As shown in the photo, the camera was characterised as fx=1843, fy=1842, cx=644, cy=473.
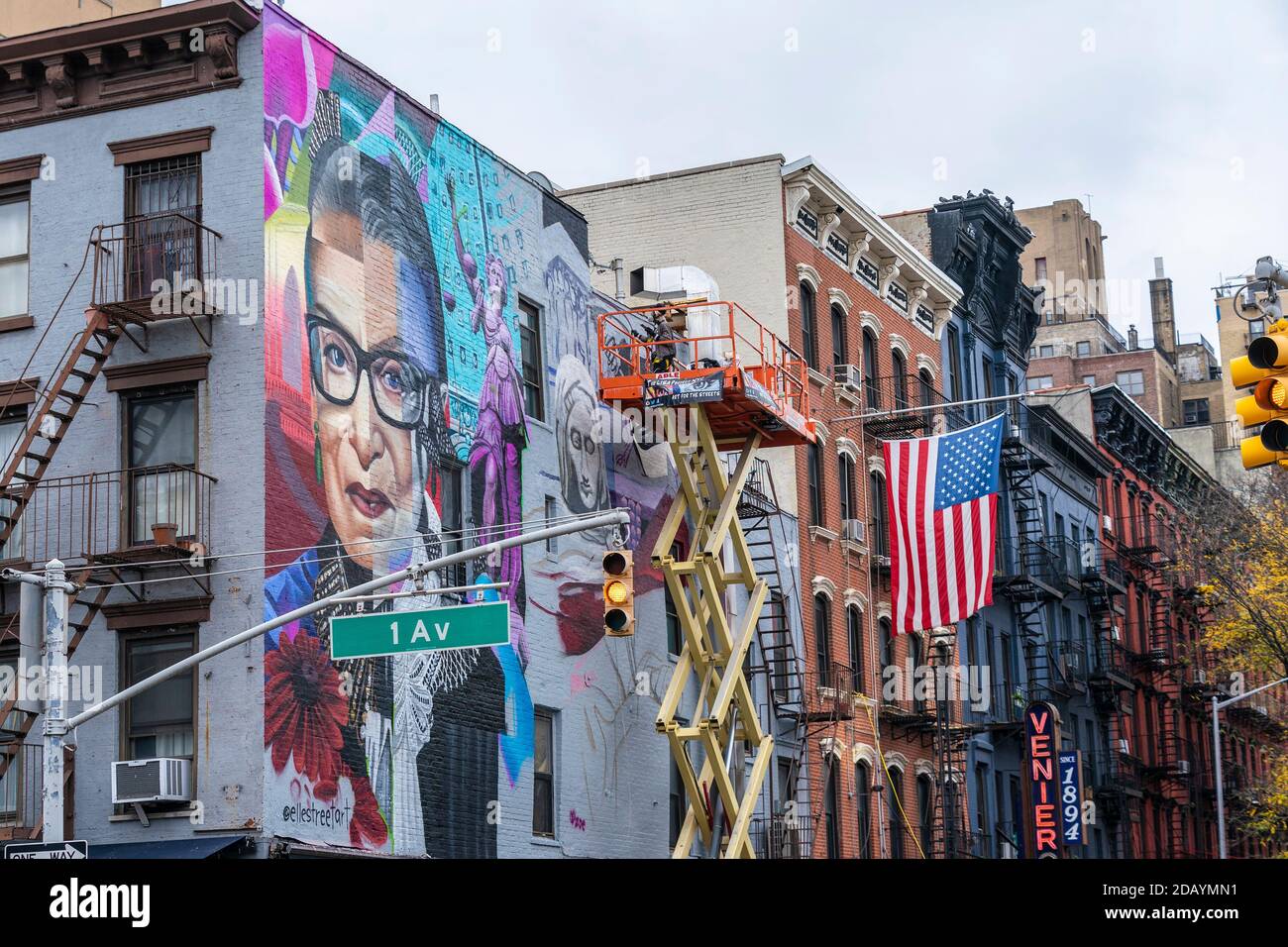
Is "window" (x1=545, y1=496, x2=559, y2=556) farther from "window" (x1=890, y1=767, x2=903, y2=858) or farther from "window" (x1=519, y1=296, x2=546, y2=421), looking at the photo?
"window" (x1=890, y1=767, x2=903, y2=858)

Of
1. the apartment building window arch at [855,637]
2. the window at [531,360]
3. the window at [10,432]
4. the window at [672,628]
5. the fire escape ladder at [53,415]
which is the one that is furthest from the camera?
the apartment building window arch at [855,637]

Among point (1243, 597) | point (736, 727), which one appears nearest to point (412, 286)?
point (736, 727)

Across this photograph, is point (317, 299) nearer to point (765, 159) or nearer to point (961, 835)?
point (765, 159)

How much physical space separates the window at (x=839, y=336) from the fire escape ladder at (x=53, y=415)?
21972 mm

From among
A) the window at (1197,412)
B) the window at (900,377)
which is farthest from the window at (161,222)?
the window at (1197,412)

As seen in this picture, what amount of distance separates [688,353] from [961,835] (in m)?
18.3

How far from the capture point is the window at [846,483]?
44.4 metres

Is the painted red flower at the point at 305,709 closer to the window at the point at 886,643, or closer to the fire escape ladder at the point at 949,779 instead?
the window at the point at 886,643

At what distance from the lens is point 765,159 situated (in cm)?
4172

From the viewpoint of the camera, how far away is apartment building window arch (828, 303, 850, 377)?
4466 cm

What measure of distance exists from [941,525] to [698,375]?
303 inches

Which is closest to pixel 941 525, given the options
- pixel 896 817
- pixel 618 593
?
pixel 896 817

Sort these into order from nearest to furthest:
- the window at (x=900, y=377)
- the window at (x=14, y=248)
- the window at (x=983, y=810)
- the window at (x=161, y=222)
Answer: the window at (x=161, y=222) → the window at (x=14, y=248) → the window at (x=900, y=377) → the window at (x=983, y=810)

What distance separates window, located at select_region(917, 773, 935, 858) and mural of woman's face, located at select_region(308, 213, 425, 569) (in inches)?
858
